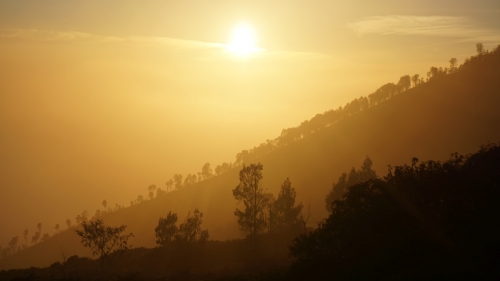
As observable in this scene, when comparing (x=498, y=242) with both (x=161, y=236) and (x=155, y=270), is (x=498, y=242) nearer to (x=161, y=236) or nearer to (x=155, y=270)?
(x=155, y=270)

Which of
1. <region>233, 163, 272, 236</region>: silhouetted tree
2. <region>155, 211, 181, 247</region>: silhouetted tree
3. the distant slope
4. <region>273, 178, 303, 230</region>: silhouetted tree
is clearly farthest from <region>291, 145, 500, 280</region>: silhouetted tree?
the distant slope

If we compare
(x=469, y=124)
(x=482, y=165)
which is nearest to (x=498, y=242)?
(x=482, y=165)

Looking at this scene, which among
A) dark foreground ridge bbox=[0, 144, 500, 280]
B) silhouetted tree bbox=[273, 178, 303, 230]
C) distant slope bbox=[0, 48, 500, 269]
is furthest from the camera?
distant slope bbox=[0, 48, 500, 269]

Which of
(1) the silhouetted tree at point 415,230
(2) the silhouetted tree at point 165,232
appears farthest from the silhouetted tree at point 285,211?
(1) the silhouetted tree at point 415,230

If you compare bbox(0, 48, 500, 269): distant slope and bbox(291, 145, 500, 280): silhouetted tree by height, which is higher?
bbox(0, 48, 500, 269): distant slope

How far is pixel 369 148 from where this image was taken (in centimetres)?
17125

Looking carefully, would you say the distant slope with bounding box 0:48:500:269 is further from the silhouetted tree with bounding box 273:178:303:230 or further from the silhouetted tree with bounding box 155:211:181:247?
the silhouetted tree with bounding box 155:211:181:247

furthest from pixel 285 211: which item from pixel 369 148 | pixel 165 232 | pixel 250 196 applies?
pixel 369 148

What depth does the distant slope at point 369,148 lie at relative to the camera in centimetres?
15325

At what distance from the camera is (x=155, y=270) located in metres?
59.8

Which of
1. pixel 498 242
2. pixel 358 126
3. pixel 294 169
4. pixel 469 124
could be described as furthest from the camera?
pixel 358 126

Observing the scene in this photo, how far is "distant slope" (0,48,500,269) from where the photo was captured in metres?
153

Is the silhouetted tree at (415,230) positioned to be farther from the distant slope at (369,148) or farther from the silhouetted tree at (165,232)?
the distant slope at (369,148)

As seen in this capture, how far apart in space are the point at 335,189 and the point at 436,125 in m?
94.3
